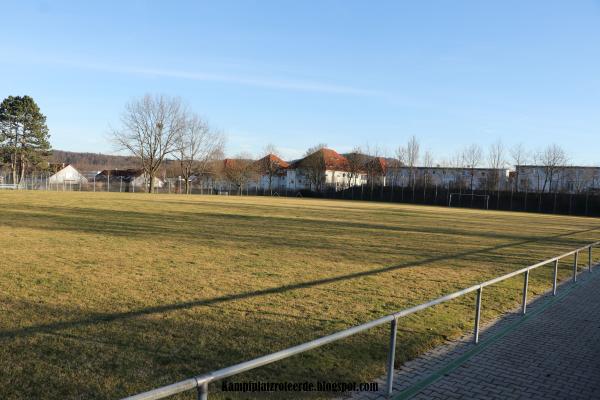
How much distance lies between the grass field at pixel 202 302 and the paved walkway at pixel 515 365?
39 centimetres

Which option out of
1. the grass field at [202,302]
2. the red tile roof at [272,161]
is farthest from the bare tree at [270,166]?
the grass field at [202,302]

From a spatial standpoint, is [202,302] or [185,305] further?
[202,302]

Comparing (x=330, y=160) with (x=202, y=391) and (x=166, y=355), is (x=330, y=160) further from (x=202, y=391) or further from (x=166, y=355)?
(x=202, y=391)

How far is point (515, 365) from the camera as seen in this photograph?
5844 millimetres

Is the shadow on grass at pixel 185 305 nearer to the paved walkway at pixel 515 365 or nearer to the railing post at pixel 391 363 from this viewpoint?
the paved walkway at pixel 515 365

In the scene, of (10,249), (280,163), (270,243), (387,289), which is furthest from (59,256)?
(280,163)

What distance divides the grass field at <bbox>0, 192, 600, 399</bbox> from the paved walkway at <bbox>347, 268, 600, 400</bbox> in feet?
1.27

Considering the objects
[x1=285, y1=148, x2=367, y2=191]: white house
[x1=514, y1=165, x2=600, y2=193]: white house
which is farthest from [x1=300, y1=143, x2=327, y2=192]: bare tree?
[x1=514, y1=165, x2=600, y2=193]: white house

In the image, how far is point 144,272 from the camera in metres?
10.2

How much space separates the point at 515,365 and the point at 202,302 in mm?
4866

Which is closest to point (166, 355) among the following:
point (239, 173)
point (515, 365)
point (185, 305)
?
point (185, 305)

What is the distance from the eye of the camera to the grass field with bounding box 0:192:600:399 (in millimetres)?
5203

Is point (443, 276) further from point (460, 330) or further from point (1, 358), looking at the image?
point (1, 358)

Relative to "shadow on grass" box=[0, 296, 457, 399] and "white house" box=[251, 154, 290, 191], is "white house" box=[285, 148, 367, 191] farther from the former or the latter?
"shadow on grass" box=[0, 296, 457, 399]
